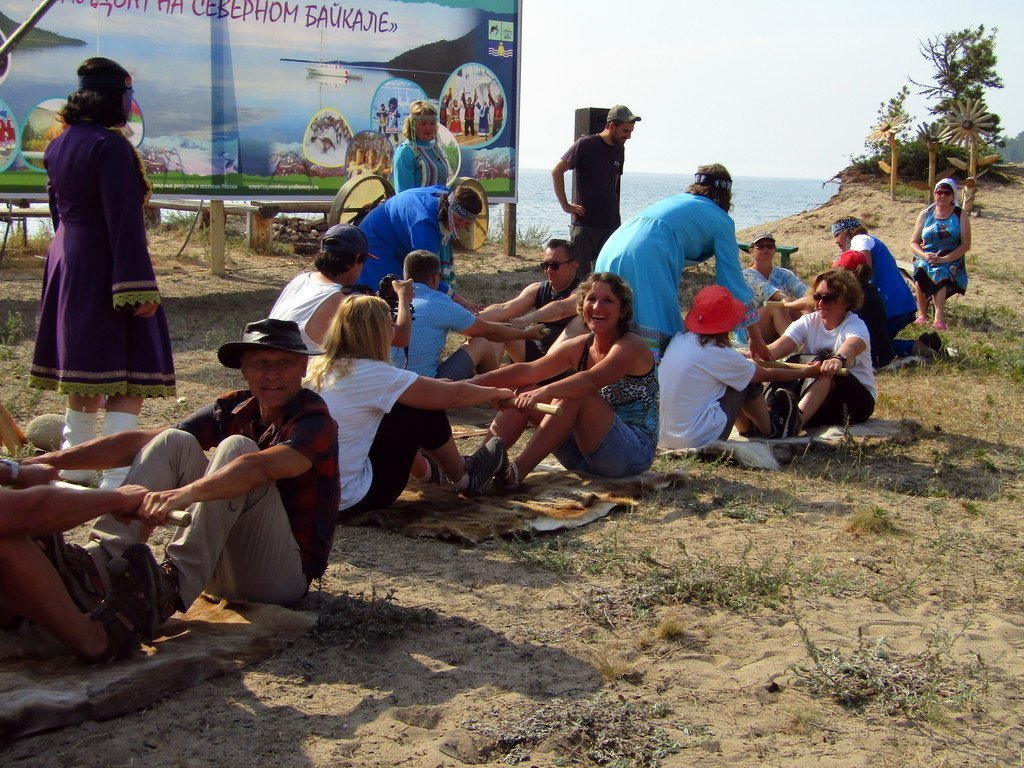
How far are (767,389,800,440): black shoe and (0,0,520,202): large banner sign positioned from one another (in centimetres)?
628

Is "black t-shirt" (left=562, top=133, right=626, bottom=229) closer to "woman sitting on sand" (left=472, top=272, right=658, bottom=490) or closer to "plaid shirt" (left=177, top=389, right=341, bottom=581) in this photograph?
"woman sitting on sand" (left=472, top=272, right=658, bottom=490)

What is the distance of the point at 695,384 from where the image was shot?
616cm

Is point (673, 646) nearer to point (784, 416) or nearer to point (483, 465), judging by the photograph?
point (483, 465)

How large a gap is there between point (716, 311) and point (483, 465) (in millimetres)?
1608

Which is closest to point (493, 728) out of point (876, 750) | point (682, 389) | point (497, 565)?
point (876, 750)

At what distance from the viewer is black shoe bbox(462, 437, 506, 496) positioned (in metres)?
5.30

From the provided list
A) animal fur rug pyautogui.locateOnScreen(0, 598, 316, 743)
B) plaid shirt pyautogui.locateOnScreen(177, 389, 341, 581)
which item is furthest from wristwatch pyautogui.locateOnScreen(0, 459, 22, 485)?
plaid shirt pyautogui.locateOnScreen(177, 389, 341, 581)

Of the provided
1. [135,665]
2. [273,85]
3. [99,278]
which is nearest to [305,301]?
[99,278]

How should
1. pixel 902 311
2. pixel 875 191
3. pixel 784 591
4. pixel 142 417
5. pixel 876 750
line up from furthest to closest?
pixel 875 191
pixel 902 311
pixel 142 417
pixel 784 591
pixel 876 750

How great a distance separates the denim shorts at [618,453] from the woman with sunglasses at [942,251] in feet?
20.9

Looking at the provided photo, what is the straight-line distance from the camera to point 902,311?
28.8 ft

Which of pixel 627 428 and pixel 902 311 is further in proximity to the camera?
pixel 902 311

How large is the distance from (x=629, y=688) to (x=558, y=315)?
386 centimetres

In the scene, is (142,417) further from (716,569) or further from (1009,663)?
(1009,663)
